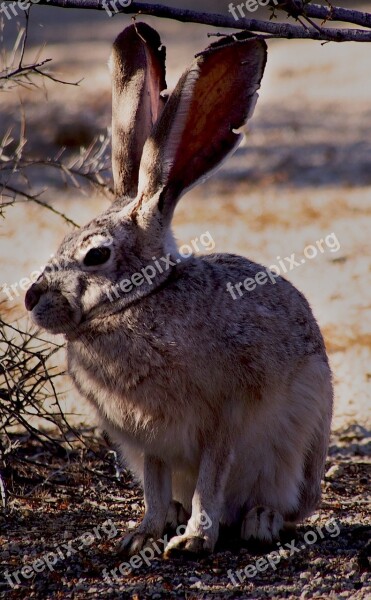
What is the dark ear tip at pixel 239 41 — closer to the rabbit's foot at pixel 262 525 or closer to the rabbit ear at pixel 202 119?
the rabbit ear at pixel 202 119

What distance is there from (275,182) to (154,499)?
5.45 m

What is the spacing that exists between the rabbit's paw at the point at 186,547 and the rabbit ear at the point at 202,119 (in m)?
1.19

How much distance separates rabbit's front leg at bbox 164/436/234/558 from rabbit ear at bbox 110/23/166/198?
1.08 metres

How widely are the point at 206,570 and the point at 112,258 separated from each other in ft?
3.78

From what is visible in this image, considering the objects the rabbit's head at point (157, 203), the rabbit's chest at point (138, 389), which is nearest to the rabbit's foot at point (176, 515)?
the rabbit's chest at point (138, 389)

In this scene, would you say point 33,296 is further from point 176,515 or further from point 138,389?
point 176,515

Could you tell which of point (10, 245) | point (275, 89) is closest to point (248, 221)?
point (10, 245)

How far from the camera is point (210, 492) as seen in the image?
374 cm

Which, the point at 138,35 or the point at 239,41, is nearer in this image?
the point at 239,41

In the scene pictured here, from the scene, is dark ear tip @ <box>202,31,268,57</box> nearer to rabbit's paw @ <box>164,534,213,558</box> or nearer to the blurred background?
the blurred background

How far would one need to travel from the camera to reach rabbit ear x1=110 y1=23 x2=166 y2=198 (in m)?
4.10

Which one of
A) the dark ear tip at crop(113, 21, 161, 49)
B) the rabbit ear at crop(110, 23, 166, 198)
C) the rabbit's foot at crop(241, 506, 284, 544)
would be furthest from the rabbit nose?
the rabbit's foot at crop(241, 506, 284, 544)

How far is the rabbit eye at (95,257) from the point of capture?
3.73 meters

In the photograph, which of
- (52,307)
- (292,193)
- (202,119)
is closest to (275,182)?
(292,193)
